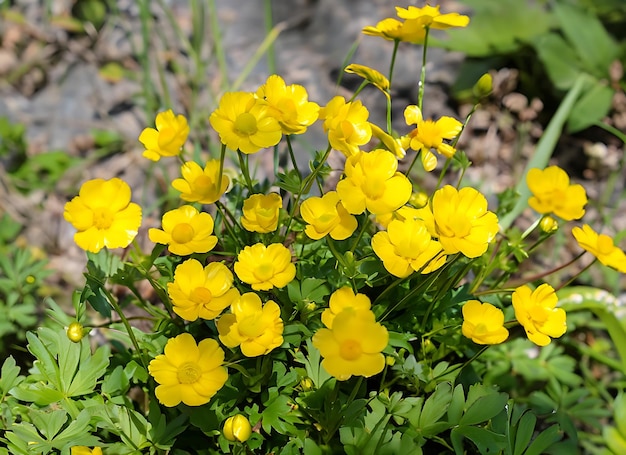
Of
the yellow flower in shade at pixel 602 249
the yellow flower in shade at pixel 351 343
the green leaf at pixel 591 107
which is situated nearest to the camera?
the yellow flower in shade at pixel 351 343

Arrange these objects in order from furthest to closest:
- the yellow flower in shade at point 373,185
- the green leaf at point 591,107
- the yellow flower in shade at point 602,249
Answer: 1. the green leaf at point 591,107
2. the yellow flower in shade at point 602,249
3. the yellow flower in shade at point 373,185

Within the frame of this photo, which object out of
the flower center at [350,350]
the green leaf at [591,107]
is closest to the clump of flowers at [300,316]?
the flower center at [350,350]

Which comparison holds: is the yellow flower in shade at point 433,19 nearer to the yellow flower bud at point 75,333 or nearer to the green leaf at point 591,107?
the yellow flower bud at point 75,333

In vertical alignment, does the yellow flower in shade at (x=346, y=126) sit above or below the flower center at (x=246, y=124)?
below

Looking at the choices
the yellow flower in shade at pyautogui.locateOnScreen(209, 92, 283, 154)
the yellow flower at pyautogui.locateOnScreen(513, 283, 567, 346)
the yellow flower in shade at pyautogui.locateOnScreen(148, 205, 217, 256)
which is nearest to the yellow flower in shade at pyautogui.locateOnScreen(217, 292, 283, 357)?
the yellow flower in shade at pyautogui.locateOnScreen(148, 205, 217, 256)

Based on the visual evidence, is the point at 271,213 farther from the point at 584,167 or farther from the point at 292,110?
the point at 584,167

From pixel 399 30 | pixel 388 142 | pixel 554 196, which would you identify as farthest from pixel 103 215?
pixel 554 196
